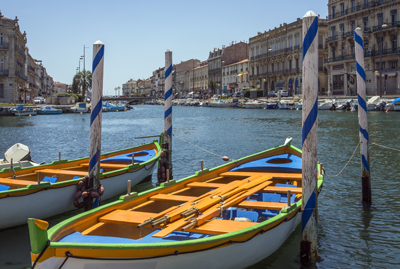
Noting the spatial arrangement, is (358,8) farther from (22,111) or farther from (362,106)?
(362,106)

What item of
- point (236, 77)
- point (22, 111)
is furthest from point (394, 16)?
point (22, 111)

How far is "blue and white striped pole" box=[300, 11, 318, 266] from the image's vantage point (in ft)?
20.0

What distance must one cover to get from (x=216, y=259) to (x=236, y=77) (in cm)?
9625

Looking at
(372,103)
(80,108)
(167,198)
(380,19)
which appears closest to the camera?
(167,198)

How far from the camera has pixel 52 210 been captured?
8.45 meters

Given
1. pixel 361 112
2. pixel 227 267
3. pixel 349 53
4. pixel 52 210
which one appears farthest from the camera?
pixel 349 53

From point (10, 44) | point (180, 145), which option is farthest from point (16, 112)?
point (180, 145)

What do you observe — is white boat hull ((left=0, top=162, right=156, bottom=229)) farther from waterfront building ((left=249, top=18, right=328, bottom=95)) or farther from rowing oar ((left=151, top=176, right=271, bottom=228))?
waterfront building ((left=249, top=18, right=328, bottom=95))

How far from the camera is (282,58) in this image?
256ft

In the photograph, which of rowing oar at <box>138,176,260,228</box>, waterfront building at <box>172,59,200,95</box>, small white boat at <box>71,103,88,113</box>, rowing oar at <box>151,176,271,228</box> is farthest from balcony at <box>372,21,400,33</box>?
waterfront building at <box>172,59,200,95</box>

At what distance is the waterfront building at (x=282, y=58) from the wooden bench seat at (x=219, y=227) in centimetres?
6389

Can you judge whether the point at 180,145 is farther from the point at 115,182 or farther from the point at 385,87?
the point at 385,87

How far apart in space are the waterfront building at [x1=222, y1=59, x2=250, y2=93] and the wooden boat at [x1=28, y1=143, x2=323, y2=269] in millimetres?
86559

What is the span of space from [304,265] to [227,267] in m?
1.70
